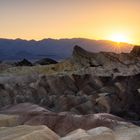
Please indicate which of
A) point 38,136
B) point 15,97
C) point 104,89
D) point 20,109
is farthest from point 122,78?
point 38,136

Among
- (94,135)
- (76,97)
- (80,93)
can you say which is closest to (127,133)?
(94,135)

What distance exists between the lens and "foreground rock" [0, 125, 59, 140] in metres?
24.1

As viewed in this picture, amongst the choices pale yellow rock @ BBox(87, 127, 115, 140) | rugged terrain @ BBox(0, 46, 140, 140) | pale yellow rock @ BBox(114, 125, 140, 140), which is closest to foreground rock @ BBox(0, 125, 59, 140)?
rugged terrain @ BBox(0, 46, 140, 140)

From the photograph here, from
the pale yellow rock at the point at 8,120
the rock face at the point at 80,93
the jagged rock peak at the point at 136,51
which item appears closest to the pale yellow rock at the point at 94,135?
the pale yellow rock at the point at 8,120

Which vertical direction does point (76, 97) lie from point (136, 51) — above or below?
below

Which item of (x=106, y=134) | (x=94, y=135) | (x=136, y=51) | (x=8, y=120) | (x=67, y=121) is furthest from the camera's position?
(x=136, y=51)

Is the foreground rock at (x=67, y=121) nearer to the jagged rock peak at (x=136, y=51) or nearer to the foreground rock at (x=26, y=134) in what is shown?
the foreground rock at (x=26, y=134)

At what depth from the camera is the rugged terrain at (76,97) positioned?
28.3 metres

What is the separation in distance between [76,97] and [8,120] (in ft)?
97.4

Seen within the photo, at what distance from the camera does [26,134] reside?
24.5 meters

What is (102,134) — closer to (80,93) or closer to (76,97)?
(76,97)

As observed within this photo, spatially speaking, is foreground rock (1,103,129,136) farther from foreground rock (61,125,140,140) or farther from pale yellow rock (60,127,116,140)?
pale yellow rock (60,127,116,140)

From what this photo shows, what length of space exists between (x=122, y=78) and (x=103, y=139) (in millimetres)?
47896

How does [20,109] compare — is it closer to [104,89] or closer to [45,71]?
[104,89]
